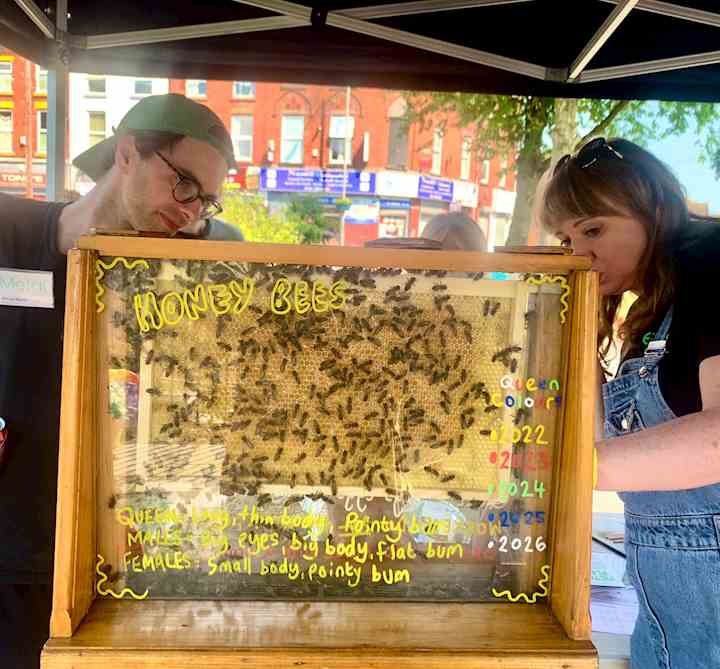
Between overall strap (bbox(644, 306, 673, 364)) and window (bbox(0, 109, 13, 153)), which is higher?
window (bbox(0, 109, 13, 153))

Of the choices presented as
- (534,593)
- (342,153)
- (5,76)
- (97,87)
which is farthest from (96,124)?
(534,593)

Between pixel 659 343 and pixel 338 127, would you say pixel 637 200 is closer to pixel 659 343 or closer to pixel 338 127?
pixel 659 343

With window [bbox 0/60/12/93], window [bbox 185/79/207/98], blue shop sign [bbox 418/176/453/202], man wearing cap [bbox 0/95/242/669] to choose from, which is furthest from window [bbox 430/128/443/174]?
man wearing cap [bbox 0/95/242/669]

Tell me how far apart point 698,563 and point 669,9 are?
2443mm

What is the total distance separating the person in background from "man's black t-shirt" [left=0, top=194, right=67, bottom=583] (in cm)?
171

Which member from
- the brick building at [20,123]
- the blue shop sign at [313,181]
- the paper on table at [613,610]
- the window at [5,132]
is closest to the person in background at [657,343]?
the paper on table at [613,610]

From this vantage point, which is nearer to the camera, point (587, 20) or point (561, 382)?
point (561, 382)

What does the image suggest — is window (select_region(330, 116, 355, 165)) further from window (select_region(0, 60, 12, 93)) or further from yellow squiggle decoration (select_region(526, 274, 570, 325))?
yellow squiggle decoration (select_region(526, 274, 570, 325))

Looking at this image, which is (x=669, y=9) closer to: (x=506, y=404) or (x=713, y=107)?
(x=506, y=404)

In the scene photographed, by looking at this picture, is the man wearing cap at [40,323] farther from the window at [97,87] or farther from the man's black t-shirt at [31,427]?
the window at [97,87]

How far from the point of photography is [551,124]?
986 cm

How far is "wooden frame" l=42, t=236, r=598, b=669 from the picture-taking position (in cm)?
114

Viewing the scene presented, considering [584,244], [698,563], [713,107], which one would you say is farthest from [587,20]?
[713,107]

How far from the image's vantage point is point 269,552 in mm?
1313
